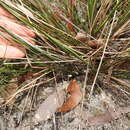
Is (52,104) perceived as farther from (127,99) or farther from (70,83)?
(127,99)

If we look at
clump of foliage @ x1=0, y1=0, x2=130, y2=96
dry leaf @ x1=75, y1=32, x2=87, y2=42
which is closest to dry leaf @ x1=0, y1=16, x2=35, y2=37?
clump of foliage @ x1=0, y1=0, x2=130, y2=96

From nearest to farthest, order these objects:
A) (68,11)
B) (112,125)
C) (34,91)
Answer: (112,125)
(34,91)
(68,11)

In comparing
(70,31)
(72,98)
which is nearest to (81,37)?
(70,31)

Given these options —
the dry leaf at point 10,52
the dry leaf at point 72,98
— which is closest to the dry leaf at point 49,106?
the dry leaf at point 72,98

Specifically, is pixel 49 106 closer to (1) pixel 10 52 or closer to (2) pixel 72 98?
(2) pixel 72 98

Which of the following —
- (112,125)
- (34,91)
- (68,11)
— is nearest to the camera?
(112,125)

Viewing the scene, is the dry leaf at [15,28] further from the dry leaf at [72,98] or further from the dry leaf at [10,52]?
the dry leaf at [72,98]

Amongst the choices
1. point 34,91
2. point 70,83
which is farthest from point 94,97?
point 34,91
